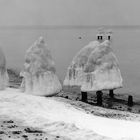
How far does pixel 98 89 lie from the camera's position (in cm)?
4128

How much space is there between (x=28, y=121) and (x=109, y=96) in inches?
1006

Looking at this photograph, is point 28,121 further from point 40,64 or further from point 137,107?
point 137,107

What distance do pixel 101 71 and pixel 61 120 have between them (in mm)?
18151

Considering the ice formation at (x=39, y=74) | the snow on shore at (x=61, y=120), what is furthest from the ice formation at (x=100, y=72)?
the snow on shore at (x=61, y=120)

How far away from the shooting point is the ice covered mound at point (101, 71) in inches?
1635

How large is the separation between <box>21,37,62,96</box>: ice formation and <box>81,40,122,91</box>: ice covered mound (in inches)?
236

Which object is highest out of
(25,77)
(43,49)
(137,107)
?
(43,49)

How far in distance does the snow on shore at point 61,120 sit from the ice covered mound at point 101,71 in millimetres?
11874

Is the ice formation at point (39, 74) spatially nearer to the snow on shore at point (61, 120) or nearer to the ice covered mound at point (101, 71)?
the snow on shore at point (61, 120)

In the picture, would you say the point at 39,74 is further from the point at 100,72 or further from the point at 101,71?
the point at 101,71

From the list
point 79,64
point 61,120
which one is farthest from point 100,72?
point 61,120

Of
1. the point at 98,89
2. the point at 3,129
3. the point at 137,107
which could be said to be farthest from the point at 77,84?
the point at 3,129

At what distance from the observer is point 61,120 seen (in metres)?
24.2

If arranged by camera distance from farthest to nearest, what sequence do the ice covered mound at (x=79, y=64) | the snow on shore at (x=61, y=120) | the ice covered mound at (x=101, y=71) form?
the ice covered mound at (x=79, y=64) < the ice covered mound at (x=101, y=71) < the snow on shore at (x=61, y=120)
